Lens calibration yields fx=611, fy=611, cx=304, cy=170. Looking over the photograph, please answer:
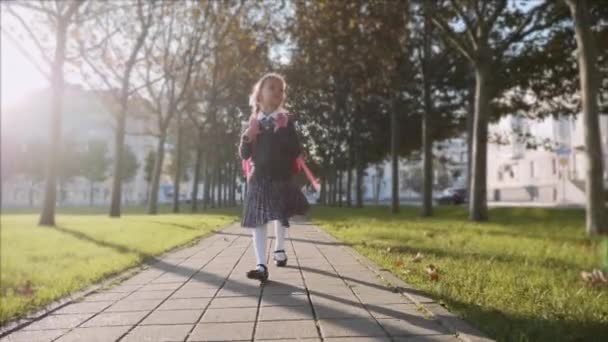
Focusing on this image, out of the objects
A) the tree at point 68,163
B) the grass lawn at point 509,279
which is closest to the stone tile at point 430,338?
the grass lawn at point 509,279

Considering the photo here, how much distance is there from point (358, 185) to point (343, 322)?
122 ft

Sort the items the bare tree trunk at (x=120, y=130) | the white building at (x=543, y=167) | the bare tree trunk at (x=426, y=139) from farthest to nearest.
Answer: the white building at (x=543, y=167) < the bare tree trunk at (x=120, y=130) < the bare tree trunk at (x=426, y=139)

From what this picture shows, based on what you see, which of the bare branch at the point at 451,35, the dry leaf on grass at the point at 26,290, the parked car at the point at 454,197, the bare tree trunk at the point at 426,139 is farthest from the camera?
the parked car at the point at 454,197

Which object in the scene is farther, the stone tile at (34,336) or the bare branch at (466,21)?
the bare branch at (466,21)

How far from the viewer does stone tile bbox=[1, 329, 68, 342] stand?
159 inches

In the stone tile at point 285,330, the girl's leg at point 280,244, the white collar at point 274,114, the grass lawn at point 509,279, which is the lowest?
the stone tile at point 285,330

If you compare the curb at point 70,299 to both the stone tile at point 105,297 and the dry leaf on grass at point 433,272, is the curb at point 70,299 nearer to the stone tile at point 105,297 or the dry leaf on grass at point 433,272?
the stone tile at point 105,297

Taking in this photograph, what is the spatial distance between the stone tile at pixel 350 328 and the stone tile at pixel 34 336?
5.89 ft

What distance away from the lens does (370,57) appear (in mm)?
21016

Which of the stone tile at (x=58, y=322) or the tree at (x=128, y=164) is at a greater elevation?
the tree at (x=128, y=164)

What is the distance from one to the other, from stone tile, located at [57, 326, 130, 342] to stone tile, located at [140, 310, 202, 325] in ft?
0.78

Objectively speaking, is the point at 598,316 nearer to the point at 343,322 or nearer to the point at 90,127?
the point at 343,322

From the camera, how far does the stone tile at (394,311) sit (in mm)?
4309

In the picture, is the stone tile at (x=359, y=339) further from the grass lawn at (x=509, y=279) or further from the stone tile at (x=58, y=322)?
the stone tile at (x=58, y=322)
